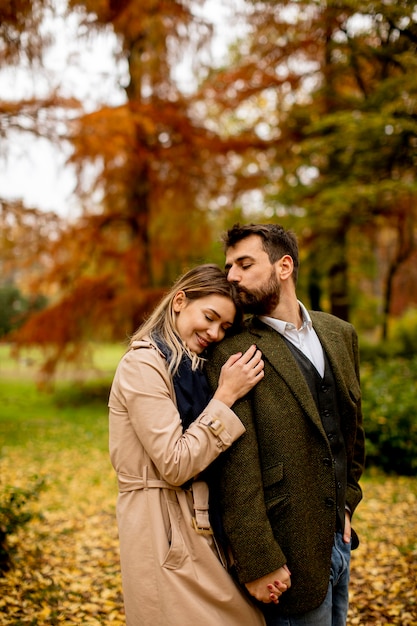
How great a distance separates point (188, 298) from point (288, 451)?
700 mm

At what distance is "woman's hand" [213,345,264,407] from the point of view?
75.6 inches

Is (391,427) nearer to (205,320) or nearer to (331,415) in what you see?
(331,415)

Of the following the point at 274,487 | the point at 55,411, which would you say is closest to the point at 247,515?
the point at 274,487

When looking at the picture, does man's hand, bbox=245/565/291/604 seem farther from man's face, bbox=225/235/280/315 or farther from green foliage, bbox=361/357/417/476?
green foliage, bbox=361/357/417/476

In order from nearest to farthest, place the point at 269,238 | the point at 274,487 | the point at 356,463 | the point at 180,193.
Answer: the point at 274,487
the point at 269,238
the point at 356,463
the point at 180,193

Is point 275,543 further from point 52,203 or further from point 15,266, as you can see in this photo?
point 15,266

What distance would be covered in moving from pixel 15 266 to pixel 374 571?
9.31 m

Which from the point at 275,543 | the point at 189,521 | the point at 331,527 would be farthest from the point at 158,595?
the point at 331,527

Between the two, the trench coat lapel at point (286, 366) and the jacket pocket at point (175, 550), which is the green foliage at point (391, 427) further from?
the jacket pocket at point (175, 550)

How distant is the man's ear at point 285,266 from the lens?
7.22 ft

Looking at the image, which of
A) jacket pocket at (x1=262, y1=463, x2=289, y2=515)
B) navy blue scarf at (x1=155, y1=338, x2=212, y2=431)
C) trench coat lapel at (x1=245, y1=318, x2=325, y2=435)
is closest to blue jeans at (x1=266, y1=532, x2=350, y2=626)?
jacket pocket at (x1=262, y1=463, x2=289, y2=515)

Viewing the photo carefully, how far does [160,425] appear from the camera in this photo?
184cm

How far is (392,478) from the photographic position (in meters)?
6.48

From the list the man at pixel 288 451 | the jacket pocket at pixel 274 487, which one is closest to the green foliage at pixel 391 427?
the man at pixel 288 451
